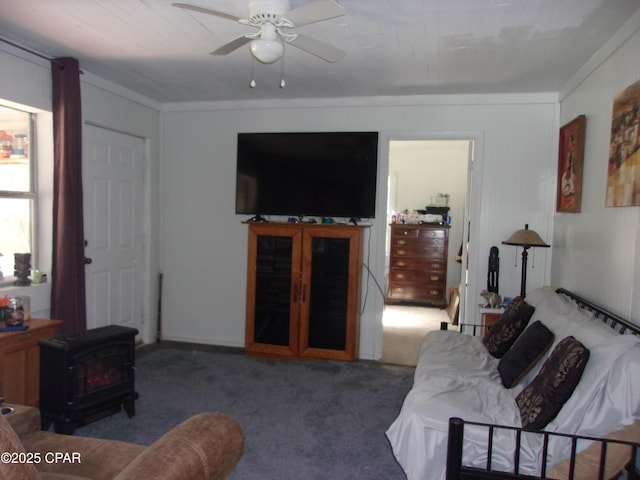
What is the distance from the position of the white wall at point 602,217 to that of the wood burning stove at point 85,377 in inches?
119

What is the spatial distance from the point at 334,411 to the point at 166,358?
185cm

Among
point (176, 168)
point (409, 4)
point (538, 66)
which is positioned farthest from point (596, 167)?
point (176, 168)

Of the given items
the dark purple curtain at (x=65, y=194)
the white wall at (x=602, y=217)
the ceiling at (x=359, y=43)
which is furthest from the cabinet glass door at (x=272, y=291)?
the white wall at (x=602, y=217)

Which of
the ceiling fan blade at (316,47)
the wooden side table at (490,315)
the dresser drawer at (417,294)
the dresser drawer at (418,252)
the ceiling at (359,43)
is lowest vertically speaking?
the dresser drawer at (417,294)

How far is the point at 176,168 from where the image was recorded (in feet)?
15.8

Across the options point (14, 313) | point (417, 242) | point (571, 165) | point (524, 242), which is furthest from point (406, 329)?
point (14, 313)

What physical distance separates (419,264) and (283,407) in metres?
4.19

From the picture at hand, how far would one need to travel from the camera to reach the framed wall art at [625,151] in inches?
91.2

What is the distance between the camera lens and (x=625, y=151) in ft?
8.02

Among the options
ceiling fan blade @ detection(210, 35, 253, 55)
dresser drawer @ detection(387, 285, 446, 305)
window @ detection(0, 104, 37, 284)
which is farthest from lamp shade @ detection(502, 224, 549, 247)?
window @ detection(0, 104, 37, 284)

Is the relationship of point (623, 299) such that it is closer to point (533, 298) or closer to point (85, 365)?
point (533, 298)

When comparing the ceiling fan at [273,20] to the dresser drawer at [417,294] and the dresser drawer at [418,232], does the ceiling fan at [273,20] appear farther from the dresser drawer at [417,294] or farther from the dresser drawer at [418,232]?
the dresser drawer at [417,294]

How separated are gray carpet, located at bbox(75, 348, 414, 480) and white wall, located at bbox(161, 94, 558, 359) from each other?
1.84 feet

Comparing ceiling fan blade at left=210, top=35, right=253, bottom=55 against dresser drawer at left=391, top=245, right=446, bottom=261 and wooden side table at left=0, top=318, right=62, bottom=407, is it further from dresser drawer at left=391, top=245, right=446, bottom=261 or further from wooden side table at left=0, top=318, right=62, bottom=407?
dresser drawer at left=391, top=245, right=446, bottom=261
